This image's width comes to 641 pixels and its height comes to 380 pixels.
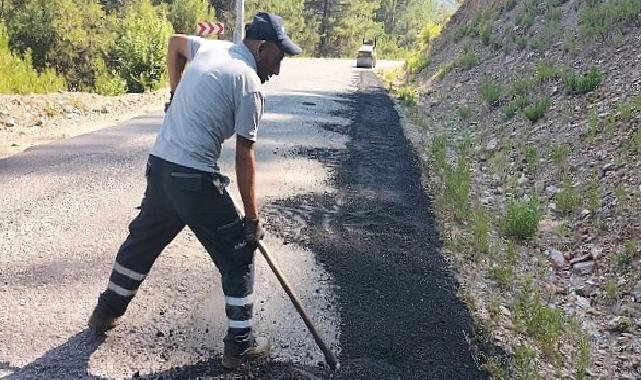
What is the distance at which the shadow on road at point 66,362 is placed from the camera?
286 cm

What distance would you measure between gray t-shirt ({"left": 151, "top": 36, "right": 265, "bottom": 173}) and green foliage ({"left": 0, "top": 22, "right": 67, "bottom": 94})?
10.0 meters

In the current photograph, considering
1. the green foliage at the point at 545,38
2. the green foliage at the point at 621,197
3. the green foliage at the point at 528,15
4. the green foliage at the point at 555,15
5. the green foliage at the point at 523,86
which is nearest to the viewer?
the green foliage at the point at 621,197

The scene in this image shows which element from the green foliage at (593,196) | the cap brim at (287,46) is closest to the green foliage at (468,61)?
the green foliage at (593,196)

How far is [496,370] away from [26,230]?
3629 mm

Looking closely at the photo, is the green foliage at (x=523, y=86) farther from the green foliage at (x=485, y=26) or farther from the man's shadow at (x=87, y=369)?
the man's shadow at (x=87, y=369)

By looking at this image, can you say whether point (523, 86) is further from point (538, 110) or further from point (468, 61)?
point (468, 61)

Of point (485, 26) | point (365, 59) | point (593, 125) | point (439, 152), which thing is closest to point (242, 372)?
point (593, 125)

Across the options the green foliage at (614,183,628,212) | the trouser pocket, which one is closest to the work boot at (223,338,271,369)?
the trouser pocket

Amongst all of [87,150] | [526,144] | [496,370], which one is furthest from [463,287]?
[87,150]

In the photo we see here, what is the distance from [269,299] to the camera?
3.85 metres

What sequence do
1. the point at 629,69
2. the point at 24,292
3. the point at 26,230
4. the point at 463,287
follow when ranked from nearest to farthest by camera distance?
1. the point at 24,292
2. the point at 463,287
3. the point at 26,230
4. the point at 629,69

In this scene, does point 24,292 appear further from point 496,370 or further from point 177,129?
point 496,370

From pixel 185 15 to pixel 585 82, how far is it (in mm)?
22333

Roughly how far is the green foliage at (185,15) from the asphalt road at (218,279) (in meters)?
21.1
